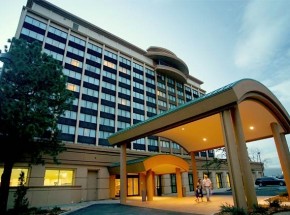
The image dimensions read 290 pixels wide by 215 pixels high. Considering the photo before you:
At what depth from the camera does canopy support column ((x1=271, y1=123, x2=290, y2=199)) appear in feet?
49.9

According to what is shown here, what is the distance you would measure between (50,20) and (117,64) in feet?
47.0

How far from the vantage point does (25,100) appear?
15.5 metres

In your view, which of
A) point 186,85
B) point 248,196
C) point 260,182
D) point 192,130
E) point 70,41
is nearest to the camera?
point 248,196

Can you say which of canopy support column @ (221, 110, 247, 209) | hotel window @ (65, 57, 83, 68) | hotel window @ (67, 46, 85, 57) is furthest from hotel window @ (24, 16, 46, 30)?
canopy support column @ (221, 110, 247, 209)

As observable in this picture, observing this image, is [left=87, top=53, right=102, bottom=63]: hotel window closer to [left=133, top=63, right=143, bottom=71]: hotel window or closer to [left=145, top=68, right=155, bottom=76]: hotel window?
[left=133, top=63, right=143, bottom=71]: hotel window

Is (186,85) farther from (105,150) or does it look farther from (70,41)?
(105,150)

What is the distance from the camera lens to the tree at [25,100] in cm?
1425

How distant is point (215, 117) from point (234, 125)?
3.71 meters

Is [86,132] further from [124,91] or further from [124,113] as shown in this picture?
[124,91]

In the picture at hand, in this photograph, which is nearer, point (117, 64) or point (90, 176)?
point (90, 176)

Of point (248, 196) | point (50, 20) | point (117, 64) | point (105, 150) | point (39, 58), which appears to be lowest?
point (248, 196)

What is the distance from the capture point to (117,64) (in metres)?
42.6

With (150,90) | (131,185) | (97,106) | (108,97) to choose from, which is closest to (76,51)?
(108,97)

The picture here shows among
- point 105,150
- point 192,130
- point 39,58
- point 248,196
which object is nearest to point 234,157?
point 248,196
